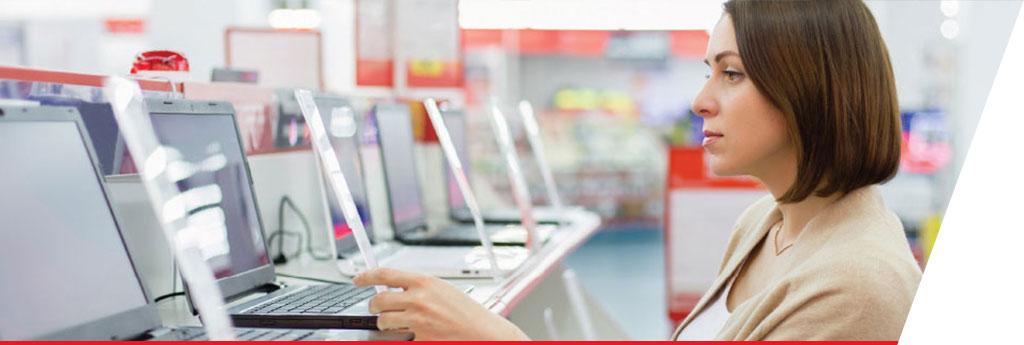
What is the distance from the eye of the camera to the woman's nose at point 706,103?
1.56m

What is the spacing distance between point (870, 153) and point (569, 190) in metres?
8.77

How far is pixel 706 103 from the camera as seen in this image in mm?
1565

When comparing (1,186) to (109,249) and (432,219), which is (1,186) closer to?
(109,249)

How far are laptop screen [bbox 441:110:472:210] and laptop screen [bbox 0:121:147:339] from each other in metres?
2.32

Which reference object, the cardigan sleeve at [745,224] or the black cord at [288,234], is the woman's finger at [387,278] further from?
the black cord at [288,234]

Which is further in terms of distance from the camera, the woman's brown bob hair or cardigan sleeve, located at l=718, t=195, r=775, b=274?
cardigan sleeve, located at l=718, t=195, r=775, b=274

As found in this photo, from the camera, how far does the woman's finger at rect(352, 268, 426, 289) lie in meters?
1.44

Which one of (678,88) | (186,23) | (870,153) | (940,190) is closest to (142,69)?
(870,153)

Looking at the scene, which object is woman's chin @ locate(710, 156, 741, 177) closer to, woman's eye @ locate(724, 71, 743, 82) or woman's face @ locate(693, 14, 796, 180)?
woman's face @ locate(693, 14, 796, 180)

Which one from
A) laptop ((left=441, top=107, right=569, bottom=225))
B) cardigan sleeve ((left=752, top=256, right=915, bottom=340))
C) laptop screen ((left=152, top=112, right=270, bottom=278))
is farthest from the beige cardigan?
laptop ((left=441, top=107, right=569, bottom=225))

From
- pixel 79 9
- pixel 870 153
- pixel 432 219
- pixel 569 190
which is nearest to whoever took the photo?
pixel 870 153

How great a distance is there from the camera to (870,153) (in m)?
1.46

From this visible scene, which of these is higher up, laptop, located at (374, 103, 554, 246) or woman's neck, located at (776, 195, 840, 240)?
woman's neck, located at (776, 195, 840, 240)

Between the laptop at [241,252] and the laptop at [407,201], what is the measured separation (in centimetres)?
103
